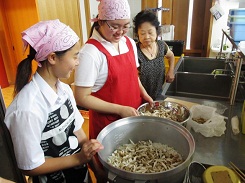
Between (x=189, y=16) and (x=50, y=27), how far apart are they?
11.0 feet

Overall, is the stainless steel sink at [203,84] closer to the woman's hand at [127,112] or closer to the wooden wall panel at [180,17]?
the woman's hand at [127,112]

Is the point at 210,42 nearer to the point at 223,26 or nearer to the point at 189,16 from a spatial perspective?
the point at 223,26

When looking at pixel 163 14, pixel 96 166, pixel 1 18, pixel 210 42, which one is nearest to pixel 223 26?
pixel 210 42

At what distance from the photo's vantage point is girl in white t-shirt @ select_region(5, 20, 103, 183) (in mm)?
719

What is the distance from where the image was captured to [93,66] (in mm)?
1045

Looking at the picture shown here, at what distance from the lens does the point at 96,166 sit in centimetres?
101

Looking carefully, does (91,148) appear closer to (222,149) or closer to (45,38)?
(45,38)

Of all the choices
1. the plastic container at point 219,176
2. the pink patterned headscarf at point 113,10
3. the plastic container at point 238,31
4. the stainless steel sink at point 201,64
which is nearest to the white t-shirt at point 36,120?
the pink patterned headscarf at point 113,10

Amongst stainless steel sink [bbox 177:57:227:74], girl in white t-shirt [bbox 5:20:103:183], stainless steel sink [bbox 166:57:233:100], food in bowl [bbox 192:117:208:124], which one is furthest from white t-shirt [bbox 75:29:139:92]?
stainless steel sink [bbox 177:57:227:74]

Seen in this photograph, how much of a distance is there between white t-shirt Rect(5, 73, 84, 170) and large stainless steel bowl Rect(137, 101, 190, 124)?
487 millimetres

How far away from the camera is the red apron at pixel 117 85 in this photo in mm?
1115

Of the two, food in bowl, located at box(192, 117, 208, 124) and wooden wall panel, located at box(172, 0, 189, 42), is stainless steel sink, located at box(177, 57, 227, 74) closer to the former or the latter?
food in bowl, located at box(192, 117, 208, 124)

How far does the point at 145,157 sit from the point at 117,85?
41 centimetres

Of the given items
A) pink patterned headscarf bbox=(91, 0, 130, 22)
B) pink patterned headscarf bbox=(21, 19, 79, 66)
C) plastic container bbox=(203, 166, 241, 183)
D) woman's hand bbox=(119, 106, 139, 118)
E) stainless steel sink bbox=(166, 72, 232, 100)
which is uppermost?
pink patterned headscarf bbox=(91, 0, 130, 22)
